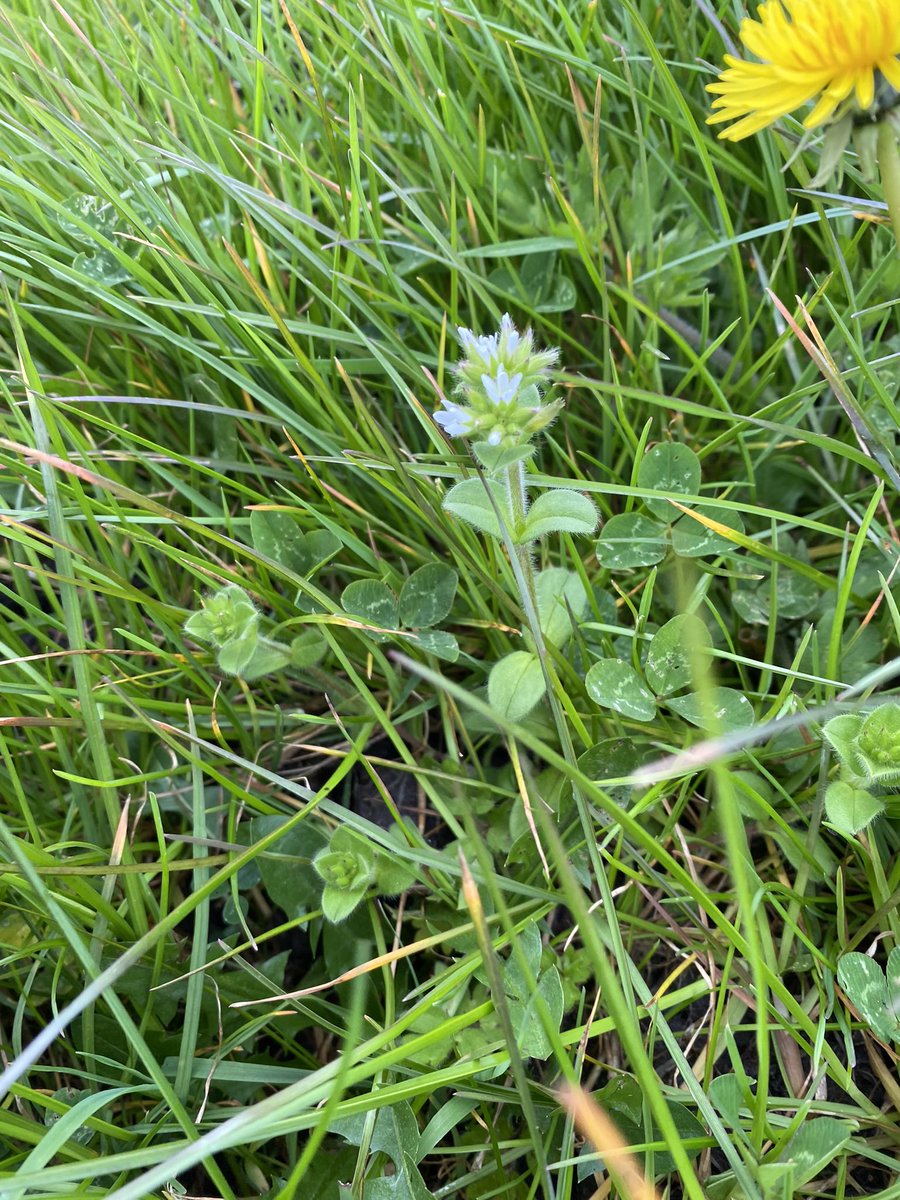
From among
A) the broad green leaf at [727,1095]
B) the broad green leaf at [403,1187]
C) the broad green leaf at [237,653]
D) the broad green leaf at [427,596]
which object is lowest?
the broad green leaf at [403,1187]

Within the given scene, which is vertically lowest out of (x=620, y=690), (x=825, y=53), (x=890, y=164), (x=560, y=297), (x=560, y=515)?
(x=620, y=690)

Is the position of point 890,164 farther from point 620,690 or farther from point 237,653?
point 237,653

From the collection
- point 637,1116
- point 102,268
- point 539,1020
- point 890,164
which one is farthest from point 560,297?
point 637,1116

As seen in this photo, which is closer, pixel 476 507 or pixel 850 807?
pixel 850 807

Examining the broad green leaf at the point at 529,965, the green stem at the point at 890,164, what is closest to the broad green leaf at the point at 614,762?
the broad green leaf at the point at 529,965

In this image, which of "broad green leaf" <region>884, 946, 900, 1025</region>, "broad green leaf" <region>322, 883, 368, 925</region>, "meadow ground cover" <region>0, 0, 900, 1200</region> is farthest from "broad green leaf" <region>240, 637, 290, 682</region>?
"broad green leaf" <region>884, 946, 900, 1025</region>

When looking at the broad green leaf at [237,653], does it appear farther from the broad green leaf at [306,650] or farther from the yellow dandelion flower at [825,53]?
the yellow dandelion flower at [825,53]

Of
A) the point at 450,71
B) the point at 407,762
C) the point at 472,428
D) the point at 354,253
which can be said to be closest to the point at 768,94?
the point at 472,428
